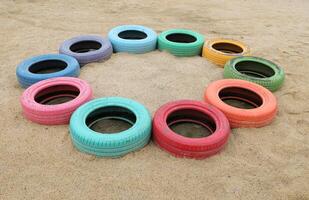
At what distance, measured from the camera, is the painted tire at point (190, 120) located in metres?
2.97

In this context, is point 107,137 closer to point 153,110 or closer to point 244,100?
point 153,110

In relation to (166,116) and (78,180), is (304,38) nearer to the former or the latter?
A: (166,116)

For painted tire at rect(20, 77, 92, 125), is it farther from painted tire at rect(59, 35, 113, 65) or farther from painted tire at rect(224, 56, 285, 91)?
painted tire at rect(224, 56, 285, 91)

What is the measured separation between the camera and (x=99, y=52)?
463 centimetres

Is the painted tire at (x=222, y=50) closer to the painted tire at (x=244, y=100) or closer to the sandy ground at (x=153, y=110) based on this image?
the sandy ground at (x=153, y=110)

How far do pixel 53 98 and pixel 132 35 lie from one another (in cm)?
209

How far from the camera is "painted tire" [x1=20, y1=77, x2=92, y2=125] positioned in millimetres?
3344

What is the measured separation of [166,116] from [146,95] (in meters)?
0.75

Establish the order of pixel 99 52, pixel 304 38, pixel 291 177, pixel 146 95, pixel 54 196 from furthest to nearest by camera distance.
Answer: pixel 304 38
pixel 99 52
pixel 146 95
pixel 291 177
pixel 54 196

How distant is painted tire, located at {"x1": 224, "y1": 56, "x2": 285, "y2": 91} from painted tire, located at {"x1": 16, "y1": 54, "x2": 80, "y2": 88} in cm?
206

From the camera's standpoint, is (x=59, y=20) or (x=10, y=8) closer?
(x=59, y=20)

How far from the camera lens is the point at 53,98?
3.88 meters

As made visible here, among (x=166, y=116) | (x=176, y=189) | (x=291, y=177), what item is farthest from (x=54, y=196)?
(x=291, y=177)

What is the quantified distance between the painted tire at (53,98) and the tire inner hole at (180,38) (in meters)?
2.10
